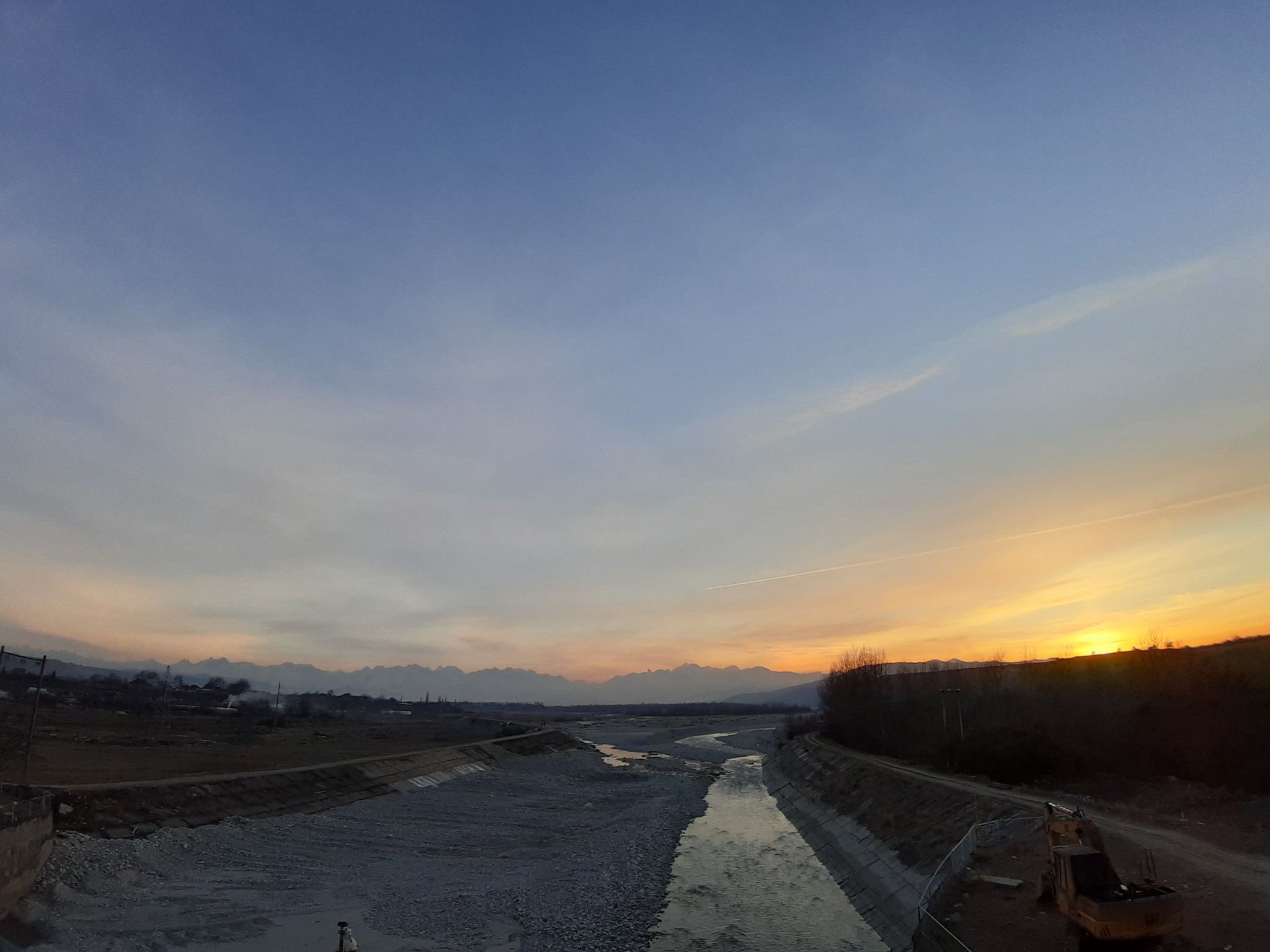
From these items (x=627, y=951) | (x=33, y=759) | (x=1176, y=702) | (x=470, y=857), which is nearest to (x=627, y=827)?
(x=470, y=857)

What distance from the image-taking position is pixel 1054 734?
41.3 meters

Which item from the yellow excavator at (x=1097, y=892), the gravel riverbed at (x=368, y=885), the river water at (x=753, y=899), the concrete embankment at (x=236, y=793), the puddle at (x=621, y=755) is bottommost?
the puddle at (x=621, y=755)

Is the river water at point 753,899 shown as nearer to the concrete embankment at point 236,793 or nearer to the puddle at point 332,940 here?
the puddle at point 332,940

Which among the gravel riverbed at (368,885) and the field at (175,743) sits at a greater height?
the field at (175,743)

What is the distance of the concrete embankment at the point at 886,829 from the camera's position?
26.0 meters

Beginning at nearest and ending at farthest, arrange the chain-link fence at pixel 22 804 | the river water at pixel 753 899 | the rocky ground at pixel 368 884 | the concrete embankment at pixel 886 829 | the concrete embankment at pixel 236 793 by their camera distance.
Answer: the chain-link fence at pixel 22 804 < the rocky ground at pixel 368 884 < the river water at pixel 753 899 < the concrete embankment at pixel 886 829 < the concrete embankment at pixel 236 793

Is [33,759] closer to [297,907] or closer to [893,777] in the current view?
[297,907]

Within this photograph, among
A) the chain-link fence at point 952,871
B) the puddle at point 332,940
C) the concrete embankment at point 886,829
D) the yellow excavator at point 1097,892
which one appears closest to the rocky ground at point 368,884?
the puddle at point 332,940

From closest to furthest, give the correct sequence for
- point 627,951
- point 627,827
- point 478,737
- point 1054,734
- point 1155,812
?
point 627,951 → point 1155,812 → point 1054,734 → point 627,827 → point 478,737

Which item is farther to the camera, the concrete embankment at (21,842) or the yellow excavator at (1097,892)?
the concrete embankment at (21,842)

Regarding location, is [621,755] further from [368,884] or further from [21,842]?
[21,842]

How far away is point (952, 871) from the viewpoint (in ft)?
71.7

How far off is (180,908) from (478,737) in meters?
A: 88.7

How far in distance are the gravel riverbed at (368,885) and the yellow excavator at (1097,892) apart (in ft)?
40.5
